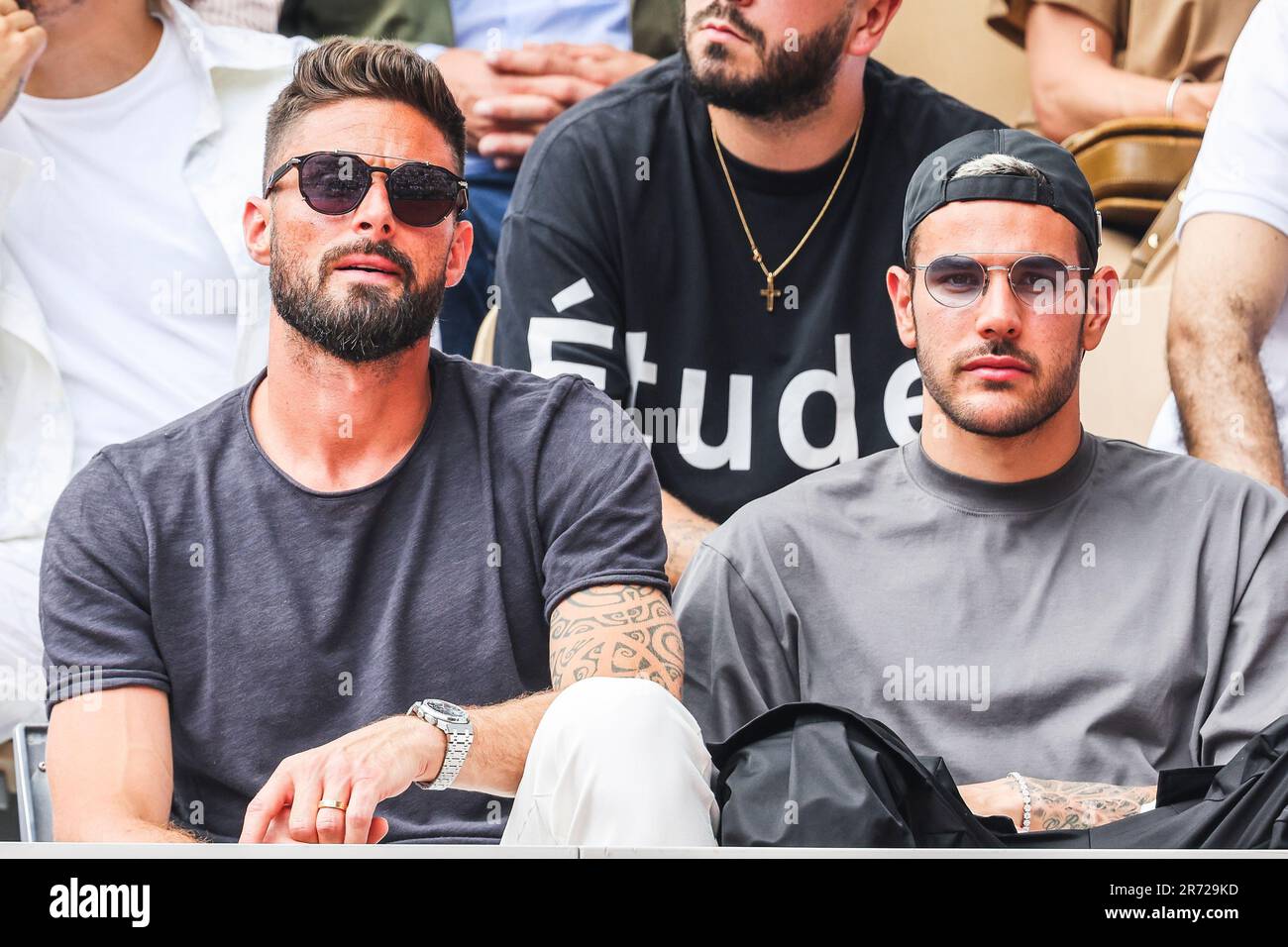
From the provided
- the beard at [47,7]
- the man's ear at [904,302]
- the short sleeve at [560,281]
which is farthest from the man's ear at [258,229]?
the man's ear at [904,302]

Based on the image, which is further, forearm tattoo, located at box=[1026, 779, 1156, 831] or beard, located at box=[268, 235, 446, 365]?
beard, located at box=[268, 235, 446, 365]

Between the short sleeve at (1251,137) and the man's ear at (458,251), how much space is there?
3.92 feet

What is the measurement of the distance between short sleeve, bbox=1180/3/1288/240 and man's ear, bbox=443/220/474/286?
120 cm

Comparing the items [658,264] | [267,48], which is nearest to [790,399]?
[658,264]

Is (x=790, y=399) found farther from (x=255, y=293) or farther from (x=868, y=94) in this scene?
(x=255, y=293)

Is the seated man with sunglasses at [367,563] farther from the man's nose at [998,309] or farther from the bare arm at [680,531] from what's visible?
the man's nose at [998,309]

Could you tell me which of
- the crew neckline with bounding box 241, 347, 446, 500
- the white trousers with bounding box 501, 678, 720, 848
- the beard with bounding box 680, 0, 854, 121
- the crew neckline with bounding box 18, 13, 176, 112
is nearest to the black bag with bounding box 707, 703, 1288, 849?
the white trousers with bounding box 501, 678, 720, 848

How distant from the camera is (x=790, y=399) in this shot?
268 centimetres

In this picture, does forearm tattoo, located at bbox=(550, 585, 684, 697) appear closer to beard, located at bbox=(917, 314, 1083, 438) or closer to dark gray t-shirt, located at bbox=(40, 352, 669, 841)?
dark gray t-shirt, located at bbox=(40, 352, 669, 841)

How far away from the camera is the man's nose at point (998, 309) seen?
2.29 metres

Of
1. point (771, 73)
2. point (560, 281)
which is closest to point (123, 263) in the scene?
point (560, 281)

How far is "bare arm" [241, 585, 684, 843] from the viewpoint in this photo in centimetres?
173

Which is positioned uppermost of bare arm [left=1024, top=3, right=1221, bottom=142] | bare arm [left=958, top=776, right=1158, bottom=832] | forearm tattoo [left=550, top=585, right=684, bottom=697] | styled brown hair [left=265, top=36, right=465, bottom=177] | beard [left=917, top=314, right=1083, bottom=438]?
bare arm [left=1024, top=3, right=1221, bottom=142]
